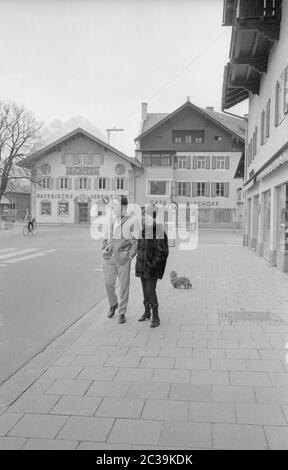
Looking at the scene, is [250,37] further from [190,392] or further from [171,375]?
[190,392]

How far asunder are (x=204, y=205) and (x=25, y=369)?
5470 centimetres

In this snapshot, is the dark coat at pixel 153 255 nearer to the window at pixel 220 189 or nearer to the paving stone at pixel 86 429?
the paving stone at pixel 86 429

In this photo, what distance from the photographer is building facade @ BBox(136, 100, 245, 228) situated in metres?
58.0

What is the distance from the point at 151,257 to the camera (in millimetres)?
6996

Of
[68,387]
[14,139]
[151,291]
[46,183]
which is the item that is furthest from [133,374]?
[46,183]

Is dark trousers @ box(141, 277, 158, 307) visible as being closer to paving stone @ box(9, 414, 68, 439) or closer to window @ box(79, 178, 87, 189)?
paving stone @ box(9, 414, 68, 439)

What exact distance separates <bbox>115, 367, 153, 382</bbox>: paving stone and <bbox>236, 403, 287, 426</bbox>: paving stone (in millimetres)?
983

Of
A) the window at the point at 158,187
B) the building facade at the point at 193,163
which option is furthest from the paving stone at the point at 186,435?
the window at the point at 158,187

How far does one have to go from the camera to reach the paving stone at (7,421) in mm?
3533

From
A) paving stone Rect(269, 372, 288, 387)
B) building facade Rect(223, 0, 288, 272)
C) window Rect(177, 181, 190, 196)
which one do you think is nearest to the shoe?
paving stone Rect(269, 372, 288, 387)

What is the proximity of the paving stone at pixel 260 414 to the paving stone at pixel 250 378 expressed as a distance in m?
0.52

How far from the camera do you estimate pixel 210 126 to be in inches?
2360

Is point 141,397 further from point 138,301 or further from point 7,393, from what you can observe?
point 138,301

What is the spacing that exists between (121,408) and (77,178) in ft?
183
